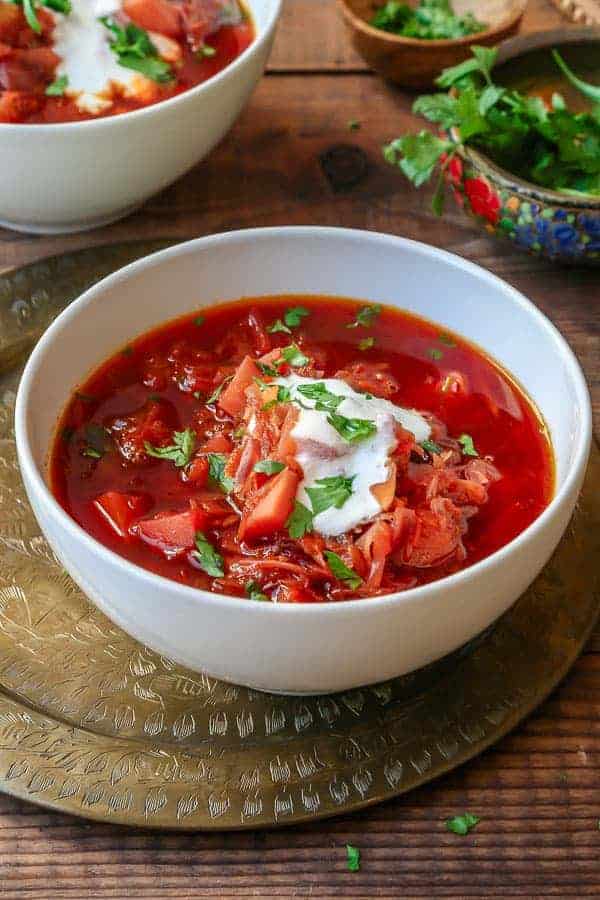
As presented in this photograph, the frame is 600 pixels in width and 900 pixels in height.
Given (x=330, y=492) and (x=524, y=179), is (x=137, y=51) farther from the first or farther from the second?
(x=330, y=492)

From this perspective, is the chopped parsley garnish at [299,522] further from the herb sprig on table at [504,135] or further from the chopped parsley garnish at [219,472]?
the herb sprig on table at [504,135]

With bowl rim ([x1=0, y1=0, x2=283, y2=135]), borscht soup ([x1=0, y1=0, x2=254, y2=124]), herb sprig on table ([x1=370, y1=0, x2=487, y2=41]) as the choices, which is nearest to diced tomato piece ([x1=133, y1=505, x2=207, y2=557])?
bowl rim ([x1=0, y1=0, x2=283, y2=135])

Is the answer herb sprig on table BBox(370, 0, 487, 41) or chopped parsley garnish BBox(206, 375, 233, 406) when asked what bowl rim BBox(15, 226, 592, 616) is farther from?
herb sprig on table BBox(370, 0, 487, 41)

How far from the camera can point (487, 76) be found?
318cm

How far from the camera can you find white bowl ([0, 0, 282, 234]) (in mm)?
2955

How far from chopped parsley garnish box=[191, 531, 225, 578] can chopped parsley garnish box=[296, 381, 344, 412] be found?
0.34 m

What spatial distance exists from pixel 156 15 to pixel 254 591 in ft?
6.92

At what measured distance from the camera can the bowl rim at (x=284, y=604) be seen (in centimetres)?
181

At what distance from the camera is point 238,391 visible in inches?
95.7

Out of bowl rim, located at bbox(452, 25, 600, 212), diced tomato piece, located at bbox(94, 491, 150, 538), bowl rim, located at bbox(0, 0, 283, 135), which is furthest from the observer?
bowl rim, located at bbox(452, 25, 600, 212)

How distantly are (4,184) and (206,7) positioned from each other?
3.33 ft

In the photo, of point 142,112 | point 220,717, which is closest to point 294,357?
point 220,717

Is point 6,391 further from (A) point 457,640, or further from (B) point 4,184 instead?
(A) point 457,640

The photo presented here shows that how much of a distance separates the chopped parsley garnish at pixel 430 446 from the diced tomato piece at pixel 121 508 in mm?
577
